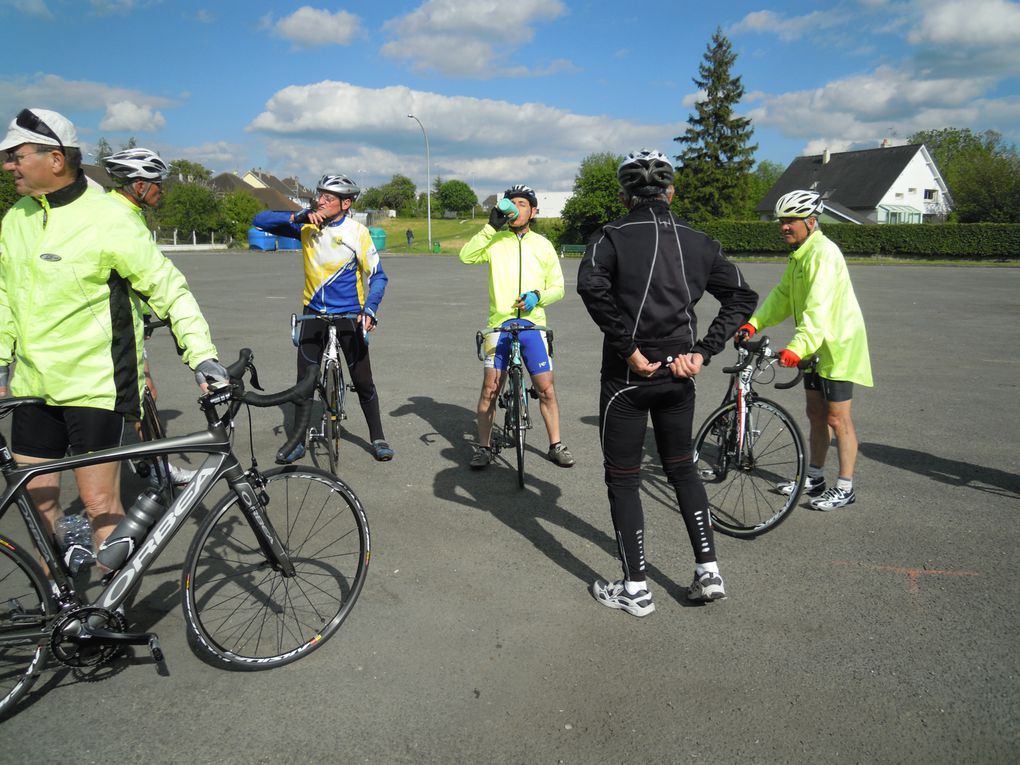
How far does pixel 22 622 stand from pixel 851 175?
8005 centimetres

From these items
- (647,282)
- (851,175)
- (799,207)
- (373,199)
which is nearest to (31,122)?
(647,282)

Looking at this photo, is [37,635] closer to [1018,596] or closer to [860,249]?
[1018,596]

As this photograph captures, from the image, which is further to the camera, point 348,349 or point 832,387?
point 348,349

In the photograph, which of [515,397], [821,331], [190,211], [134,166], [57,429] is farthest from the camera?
[190,211]

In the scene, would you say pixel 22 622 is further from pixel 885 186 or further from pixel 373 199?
pixel 373 199

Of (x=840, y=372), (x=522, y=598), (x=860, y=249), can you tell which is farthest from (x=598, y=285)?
(x=860, y=249)

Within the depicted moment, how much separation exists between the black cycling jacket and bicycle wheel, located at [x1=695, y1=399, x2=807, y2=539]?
1.46 meters

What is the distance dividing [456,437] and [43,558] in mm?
4075

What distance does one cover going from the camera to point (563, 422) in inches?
287

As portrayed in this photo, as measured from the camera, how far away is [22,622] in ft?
9.57

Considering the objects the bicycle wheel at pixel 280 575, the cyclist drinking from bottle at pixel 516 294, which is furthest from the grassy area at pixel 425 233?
the bicycle wheel at pixel 280 575

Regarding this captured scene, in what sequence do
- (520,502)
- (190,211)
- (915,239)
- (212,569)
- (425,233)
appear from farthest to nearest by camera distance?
(425,233) < (190,211) < (915,239) < (520,502) < (212,569)

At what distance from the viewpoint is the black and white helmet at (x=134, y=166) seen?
4359mm

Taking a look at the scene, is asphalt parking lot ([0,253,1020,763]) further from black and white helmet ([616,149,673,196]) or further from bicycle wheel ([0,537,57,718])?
black and white helmet ([616,149,673,196])
